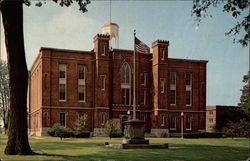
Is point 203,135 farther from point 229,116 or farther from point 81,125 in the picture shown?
point 81,125

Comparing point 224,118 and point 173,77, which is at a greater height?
point 173,77

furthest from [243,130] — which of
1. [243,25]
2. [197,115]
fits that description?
[243,25]

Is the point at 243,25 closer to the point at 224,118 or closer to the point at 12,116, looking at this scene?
the point at 12,116

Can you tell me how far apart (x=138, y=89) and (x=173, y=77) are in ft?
15.4

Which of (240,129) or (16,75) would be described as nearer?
(16,75)

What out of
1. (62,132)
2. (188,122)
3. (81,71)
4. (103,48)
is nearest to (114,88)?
(81,71)

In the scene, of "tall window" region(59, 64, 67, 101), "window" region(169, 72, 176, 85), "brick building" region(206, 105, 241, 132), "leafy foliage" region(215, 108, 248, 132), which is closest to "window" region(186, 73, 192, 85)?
"window" region(169, 72, 176, 85)

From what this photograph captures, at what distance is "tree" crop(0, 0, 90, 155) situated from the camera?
12.0m

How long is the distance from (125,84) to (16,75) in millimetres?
29906

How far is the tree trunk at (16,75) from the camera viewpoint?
1201cm

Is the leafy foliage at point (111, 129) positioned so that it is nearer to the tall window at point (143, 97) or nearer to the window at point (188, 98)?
the tall window at point (143, 97)

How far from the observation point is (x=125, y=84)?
138 ft

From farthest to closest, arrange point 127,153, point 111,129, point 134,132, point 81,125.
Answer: point 81,125
point 111,129
point 134,132
point 127,153

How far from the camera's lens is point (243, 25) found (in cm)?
1293
